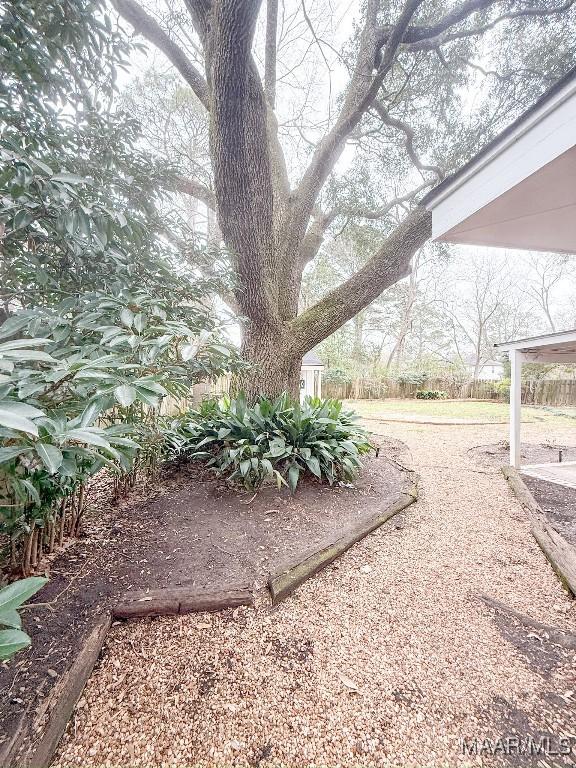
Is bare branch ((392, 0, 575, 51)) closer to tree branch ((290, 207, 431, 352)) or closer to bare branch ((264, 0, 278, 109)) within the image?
bare branch ((264, 0, 278, 109))

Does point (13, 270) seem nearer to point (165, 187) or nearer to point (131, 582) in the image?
point (165, 187)

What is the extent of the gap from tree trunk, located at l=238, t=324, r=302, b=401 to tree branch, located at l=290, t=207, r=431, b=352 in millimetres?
187

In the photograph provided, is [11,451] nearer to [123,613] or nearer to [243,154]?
[123,613]

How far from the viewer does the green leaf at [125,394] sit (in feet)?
2.41

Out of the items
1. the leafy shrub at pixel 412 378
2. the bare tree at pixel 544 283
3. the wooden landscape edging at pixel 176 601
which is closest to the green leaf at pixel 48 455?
the wooden landscape edging at pixel 176 601

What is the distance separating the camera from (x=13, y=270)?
4.42 ft

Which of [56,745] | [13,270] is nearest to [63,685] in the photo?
[56,745]

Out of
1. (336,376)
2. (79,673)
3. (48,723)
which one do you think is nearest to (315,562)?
(79,673)

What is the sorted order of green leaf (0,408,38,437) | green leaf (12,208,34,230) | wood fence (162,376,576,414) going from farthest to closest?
wood fence (162,376,576,414) < green leaf (12,208,34,230) < green leaf (0,408,38,437)

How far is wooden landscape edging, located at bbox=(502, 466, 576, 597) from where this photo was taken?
1.86 meters


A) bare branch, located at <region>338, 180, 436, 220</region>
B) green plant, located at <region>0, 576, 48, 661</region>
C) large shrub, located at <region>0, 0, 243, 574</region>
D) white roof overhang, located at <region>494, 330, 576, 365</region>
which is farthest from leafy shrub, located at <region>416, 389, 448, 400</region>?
green plant, located at <region>0, 576, 48, 661</region>

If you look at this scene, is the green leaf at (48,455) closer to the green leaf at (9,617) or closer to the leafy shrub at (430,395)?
the green leaf at (9,617)

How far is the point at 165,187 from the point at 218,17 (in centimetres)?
162

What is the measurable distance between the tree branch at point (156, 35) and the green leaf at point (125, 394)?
3.46 meters
